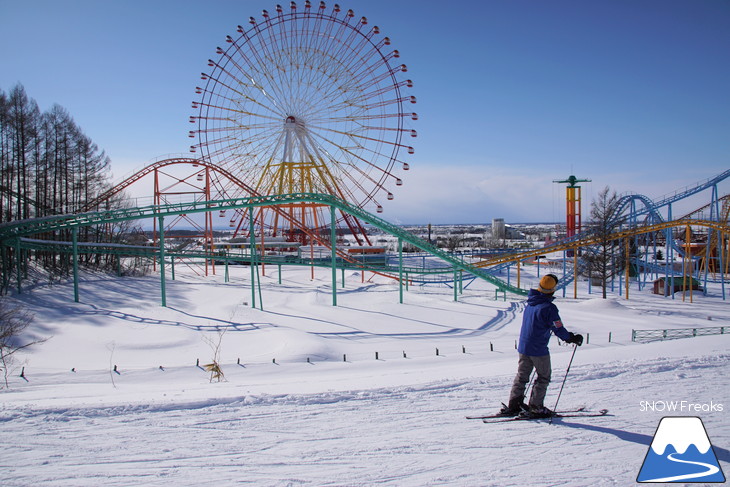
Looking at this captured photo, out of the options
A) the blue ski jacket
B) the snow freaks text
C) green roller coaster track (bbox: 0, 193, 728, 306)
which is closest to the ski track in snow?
the snow freaks text

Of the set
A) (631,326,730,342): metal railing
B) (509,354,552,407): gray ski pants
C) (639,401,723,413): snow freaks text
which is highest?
(509,354,552,407): gray ski pants

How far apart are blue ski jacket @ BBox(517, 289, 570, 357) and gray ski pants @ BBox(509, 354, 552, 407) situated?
80mm

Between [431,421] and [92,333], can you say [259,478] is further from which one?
[92,333]

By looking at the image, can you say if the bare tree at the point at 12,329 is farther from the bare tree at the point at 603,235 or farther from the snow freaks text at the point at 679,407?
Answer: the bare tree at the point at 603,235

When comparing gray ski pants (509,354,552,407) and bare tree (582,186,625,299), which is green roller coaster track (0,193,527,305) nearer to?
bare tree (582,186,625,299)

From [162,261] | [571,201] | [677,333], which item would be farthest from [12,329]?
[571,201]

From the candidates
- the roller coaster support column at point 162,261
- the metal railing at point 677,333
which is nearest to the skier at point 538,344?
the metal railing at point 677,333

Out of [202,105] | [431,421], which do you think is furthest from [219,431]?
[202,105]

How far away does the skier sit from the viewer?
4387 mm

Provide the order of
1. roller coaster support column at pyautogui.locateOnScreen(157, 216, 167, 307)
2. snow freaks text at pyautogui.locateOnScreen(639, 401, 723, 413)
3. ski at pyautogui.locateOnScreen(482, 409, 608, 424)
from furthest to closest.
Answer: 1. roller coaster support column at pyautogui.locateOnScreen(157, 216, 167, 307)
2. snow freaks text at pyautogui.locateOnScreen(639, 401, 723, 413)
3. ski at pyautogui.locateOnScreen(482, 409, 608, 424)

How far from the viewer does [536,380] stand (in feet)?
14.9

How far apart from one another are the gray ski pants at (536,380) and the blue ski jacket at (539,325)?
0.08 m

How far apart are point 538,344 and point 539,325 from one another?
0.65 feet

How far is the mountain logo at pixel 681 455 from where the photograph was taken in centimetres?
321
